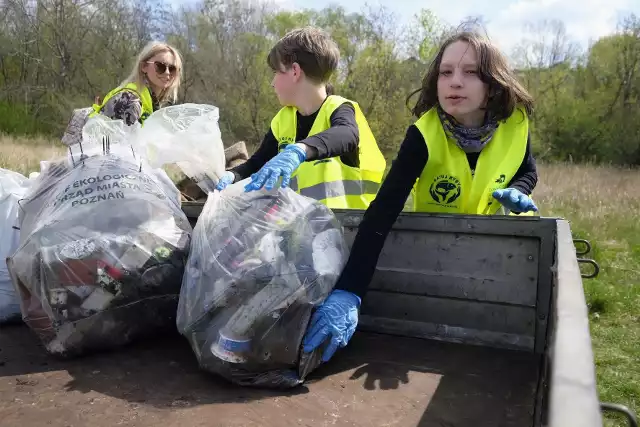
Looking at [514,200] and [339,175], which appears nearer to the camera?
[514,200]

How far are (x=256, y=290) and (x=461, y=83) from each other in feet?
3.36

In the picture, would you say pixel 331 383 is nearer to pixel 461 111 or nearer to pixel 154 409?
pixel 154 409

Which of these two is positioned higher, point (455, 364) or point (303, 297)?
point (303, 297)

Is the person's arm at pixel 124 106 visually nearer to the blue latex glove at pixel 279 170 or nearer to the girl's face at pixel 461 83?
the blue latex glove at pixel 279 170

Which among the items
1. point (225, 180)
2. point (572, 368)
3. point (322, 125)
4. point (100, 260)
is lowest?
Result: point (100, 260)

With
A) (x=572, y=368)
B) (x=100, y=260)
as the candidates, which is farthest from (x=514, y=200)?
(x=100, y=260)

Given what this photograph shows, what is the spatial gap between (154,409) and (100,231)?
0.64 m

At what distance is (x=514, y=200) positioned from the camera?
199 cm

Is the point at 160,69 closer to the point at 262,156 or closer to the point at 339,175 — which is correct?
the point at 262,156

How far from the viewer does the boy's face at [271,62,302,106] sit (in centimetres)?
256

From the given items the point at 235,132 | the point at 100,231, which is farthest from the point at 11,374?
the point at 235,132

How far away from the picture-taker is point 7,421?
4.81 feet

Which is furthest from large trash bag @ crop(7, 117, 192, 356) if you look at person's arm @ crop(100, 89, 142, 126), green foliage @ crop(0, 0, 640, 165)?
green foliage @ crop(0, 0, 640, 165)

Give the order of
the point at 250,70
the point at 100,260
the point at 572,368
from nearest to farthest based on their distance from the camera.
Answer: the point at 572,368
the point at 100,260
the point at 250,70
